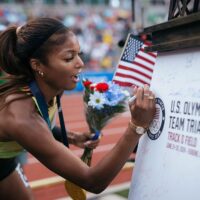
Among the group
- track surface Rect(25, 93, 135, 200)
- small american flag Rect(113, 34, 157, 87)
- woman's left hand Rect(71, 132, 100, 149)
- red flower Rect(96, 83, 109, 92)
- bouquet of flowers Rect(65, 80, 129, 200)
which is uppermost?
red flower Rect(96, 83, 109, 92)

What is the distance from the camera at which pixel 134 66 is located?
5.20 metres

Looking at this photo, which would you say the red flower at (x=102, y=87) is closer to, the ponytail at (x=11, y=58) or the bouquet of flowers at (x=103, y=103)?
the bouquet of flowers at (x=103, y=103)

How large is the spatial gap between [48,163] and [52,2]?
117 ft

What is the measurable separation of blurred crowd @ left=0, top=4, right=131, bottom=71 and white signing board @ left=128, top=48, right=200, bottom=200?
19836mm

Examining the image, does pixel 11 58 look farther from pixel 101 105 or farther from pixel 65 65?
pixel 101 105

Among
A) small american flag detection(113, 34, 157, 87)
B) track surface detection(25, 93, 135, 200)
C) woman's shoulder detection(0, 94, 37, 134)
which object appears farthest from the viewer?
track surface detection(25, 93, 135, 200)

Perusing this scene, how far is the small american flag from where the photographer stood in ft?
16.5

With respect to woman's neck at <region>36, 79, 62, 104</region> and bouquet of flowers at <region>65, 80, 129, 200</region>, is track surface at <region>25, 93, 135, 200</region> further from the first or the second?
woman's neck at <region>36, 79, 62, 104</region>

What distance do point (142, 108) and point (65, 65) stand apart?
52cm

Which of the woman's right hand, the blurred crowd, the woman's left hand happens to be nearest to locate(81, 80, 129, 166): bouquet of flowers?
the woman's left hand

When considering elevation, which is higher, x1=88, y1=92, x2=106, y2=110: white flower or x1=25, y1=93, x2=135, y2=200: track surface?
x1=88, y1=92, x2=106, y2=110: white flower

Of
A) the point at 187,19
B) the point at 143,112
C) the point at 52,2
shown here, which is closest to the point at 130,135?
the point at 143,112

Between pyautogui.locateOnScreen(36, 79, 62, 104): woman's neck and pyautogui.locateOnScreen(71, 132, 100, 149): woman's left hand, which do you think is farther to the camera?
pyautogui.locateOnScreen(71, 132, 100, 149): woman's left hand

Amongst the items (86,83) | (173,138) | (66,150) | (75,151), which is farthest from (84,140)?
(75,151)
